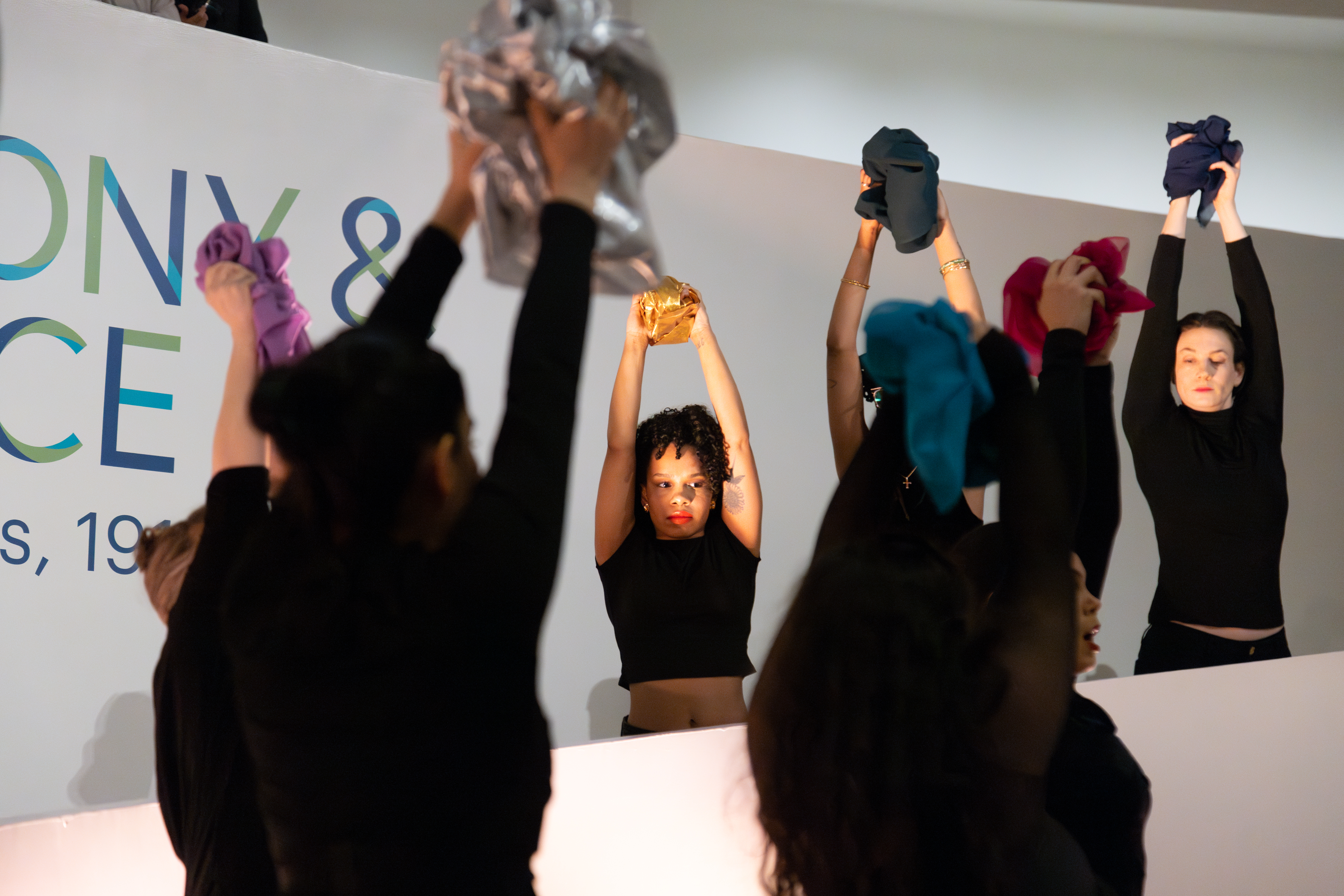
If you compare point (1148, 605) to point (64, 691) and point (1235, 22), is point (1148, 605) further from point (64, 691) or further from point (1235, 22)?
point (64, 691)

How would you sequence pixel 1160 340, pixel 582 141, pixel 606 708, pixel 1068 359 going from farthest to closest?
pixel 606 708, pixel 1160 340, pixel 1068 359, pixel 582 141

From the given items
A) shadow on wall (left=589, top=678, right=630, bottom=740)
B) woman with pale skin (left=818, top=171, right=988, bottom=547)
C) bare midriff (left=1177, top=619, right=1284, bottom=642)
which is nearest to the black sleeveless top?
woman with pale skin (left=818, top=171, right=988, bottom=547)

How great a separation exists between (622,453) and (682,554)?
26 centimetres

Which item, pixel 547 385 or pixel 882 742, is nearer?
pixel 547 385

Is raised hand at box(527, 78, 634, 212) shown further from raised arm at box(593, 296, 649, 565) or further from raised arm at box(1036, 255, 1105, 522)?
raised arm at box(593, 296, 649, 565)

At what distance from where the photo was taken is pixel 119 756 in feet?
7.16

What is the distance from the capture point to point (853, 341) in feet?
6.54

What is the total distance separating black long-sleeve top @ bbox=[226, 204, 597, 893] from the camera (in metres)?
0.79

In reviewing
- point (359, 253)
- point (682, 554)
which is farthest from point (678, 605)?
point (359, 253)

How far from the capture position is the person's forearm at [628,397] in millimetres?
2107

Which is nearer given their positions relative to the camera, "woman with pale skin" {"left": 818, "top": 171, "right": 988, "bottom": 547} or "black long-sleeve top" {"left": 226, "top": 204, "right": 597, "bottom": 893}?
"black long-sleeve top" {"left": 226, "top": 204, "right": 597, "bottom": 893}

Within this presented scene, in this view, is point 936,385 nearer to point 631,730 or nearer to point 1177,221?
point 631,730

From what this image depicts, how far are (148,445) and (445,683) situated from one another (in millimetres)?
1777

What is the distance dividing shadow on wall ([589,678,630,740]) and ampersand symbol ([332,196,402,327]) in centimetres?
118
